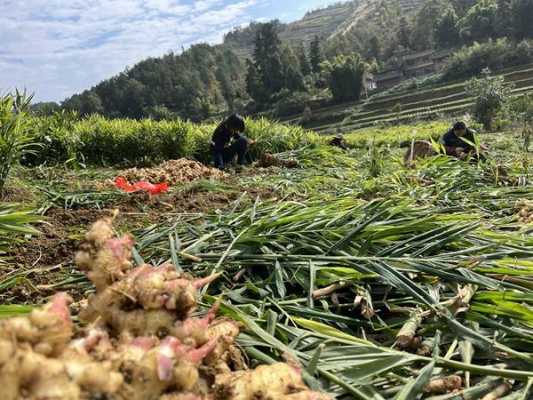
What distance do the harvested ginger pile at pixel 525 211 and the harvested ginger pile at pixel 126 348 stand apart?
92.4 inches

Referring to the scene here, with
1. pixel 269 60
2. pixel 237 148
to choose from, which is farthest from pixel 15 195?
pixel 269 60

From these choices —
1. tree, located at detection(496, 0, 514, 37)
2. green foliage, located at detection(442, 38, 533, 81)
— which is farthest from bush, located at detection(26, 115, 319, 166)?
tree, located at detection(496, 0, 514, 37)

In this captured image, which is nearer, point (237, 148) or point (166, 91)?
point (237, 148)

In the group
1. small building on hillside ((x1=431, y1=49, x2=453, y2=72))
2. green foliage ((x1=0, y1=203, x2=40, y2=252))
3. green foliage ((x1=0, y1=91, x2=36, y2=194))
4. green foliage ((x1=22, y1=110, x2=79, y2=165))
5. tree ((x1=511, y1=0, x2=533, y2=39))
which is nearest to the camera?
green foliage ((x1=0, y1=203, x2=40, y2=252))

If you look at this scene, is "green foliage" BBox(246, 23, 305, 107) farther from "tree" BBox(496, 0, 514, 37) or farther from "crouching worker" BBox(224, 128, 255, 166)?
"crouching worker" BBox(224, 128, 255, 166)

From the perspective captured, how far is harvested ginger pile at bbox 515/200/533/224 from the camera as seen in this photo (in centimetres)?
296

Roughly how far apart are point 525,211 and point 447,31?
74.3m

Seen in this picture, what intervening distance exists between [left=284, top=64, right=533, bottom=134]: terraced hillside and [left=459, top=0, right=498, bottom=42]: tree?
19888mm

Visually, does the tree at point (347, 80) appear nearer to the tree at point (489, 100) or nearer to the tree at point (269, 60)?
the tree at point (269, 60)

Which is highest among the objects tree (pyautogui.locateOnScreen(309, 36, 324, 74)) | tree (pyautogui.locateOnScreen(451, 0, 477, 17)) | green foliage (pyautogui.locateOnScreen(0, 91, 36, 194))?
tree (pyautogui.locateOnScreen(451, 0, 477, 17))

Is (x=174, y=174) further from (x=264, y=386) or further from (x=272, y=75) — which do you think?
(x=272, y=75)

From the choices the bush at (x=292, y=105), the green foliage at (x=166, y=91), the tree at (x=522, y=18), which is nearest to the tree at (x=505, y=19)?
the tree at (x=522, y=18)

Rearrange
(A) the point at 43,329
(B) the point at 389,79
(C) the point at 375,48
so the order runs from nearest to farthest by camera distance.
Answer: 1. (A) the point at 43,329
2. (B) the point at 389,79
3. (C) the point at 375,48

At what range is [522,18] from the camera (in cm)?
5556
